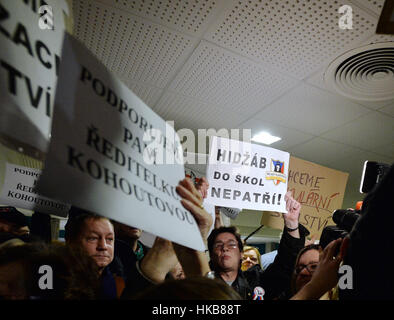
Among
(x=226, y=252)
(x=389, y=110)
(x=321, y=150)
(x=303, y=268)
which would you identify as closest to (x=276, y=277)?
(x=303, y=268)

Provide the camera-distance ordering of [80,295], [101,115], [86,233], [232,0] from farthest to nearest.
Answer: [232,0]
[86,233]
[80,295]
[101,115]

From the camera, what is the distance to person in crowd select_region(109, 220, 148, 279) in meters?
1.12

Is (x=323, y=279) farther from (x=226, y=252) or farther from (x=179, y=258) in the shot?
(x=226, y=252)

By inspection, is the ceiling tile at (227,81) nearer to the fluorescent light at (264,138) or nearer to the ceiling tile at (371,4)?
the fluorescent light at (264,138)

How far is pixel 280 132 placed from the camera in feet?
8.58

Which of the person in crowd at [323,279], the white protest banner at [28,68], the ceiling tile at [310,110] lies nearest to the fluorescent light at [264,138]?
the ceiling tile at [310,110]

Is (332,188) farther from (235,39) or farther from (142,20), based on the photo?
(142,20)

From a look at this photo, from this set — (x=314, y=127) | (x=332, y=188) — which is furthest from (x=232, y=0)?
(x=332, y=188)

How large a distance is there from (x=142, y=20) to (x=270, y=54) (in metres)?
0.74

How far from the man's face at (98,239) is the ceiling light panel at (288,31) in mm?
1115

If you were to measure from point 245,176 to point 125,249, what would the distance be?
0.86 metres

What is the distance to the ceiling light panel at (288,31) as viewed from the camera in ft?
4.20

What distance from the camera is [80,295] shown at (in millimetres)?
625

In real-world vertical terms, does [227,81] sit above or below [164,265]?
above
